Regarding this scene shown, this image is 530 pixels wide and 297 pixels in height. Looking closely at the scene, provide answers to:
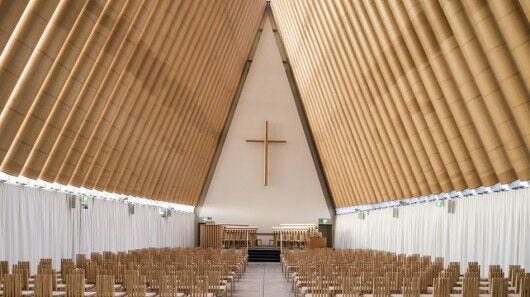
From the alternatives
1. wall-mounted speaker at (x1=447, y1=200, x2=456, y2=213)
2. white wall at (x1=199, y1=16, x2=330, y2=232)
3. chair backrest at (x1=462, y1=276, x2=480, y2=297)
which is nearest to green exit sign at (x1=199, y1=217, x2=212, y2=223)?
white wall at (x1=199, y1=16, x2=330, y2=232)

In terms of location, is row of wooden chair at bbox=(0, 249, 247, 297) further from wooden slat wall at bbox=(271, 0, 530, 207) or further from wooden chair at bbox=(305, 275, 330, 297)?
wooden slat wall at bbox=(271, 0, 530, 207)

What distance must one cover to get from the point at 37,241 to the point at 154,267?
4.29 m

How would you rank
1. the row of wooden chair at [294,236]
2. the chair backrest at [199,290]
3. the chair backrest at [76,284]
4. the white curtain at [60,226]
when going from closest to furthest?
the chair backrest at [76,284] → the chair backrest at [199,290] → the white curtain at [60,226] → the row of wooden chair at [294,236]

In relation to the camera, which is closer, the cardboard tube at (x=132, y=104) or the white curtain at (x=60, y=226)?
the white curtain at (x=60, y=226)

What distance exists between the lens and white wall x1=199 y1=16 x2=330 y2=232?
41.8 metres

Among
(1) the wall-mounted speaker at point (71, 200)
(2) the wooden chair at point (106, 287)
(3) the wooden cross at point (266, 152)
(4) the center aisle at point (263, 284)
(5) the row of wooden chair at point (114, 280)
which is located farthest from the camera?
(3) the wooden cross at point (266, 152)

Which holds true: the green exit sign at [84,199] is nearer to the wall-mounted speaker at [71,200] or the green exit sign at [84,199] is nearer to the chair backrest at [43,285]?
the wall-mounted speaker at [71,200]

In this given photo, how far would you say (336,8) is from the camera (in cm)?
2412

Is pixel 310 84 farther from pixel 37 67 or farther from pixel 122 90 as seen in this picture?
pixel 37 67

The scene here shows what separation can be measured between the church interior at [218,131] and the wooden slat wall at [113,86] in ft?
0.17

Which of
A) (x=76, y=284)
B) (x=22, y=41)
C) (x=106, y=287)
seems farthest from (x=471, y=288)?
(x=22, y=41)

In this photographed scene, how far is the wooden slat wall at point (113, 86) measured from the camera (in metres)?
14.5

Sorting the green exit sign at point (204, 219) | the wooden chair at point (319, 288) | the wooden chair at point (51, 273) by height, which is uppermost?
the wooden chair at point (51, 273)

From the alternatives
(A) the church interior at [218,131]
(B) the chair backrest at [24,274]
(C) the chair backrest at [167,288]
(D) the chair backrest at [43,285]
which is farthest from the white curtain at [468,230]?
(B) the chair backrest at [24,274]
